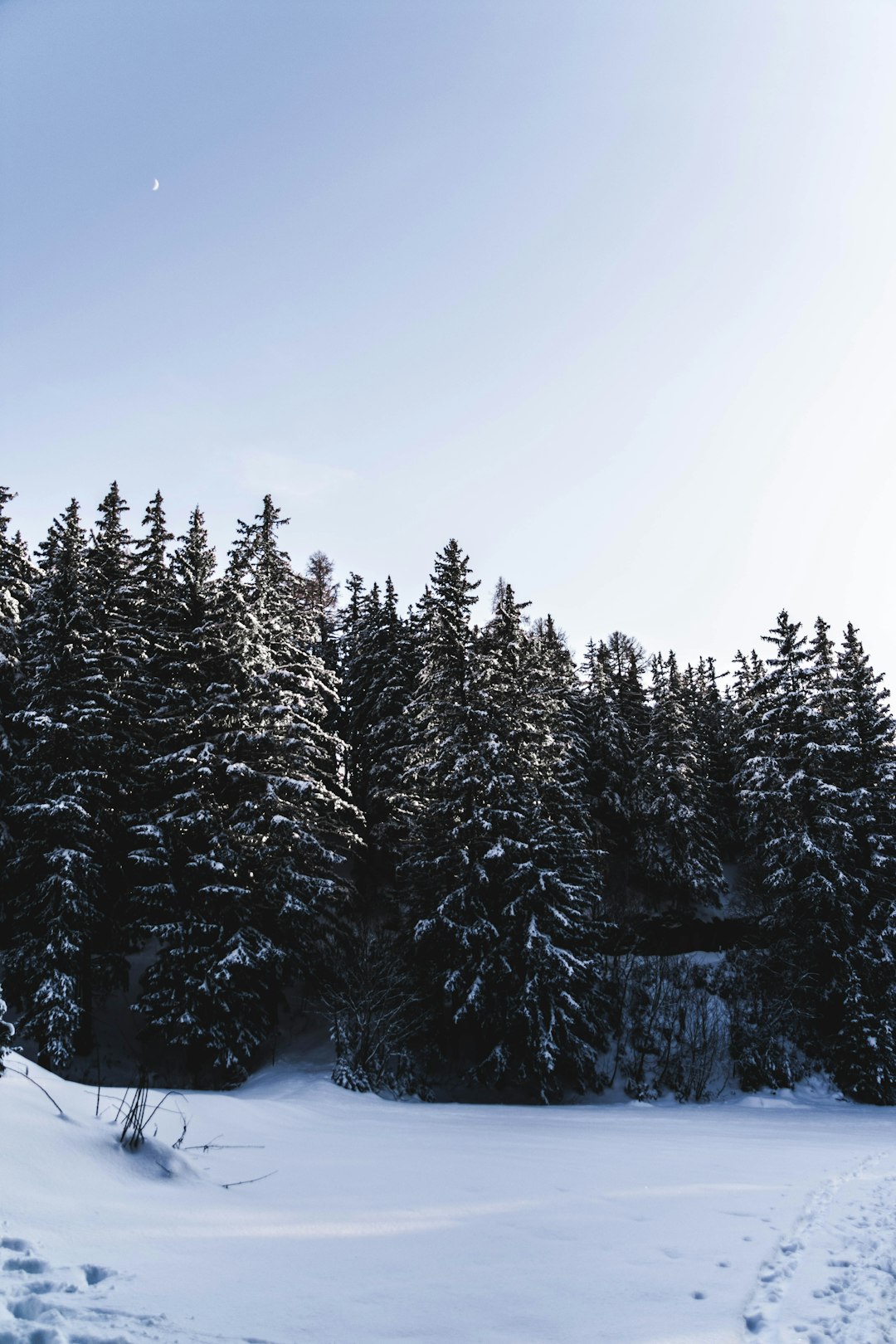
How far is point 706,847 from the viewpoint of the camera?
1521 inches

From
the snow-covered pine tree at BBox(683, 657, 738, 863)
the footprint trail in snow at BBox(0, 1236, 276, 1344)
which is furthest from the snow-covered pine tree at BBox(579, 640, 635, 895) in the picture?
the footprint trail in snow at BBox(0, 1236, 276, 1344)

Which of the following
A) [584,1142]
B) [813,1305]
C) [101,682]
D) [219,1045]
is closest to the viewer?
[813,1305]

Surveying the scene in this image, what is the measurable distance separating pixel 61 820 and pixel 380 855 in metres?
15.1

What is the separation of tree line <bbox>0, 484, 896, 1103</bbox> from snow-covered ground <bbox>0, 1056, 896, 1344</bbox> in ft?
37.3

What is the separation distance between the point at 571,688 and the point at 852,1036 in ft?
73.7

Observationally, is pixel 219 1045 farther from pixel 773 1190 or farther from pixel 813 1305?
pixel 813 1305

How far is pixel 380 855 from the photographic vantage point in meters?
32.3

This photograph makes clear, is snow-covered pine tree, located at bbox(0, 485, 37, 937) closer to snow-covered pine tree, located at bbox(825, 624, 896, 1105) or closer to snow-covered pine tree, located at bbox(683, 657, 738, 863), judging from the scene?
snow-covered pine tree, located at bbox(825, 624, 896, 1105)

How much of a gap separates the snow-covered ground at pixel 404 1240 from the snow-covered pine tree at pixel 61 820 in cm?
1205

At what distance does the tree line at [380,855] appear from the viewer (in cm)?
2022

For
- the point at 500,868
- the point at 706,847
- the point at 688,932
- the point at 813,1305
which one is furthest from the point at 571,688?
the point at 813,1305

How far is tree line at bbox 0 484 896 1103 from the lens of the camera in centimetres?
2022

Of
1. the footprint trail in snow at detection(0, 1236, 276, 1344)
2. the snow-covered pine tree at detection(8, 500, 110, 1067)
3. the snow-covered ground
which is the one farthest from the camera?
the snow-covered pine tree at detection(8, 500, 110, 1067)

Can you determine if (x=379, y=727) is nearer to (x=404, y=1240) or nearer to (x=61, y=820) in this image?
(x=61, y=820)
